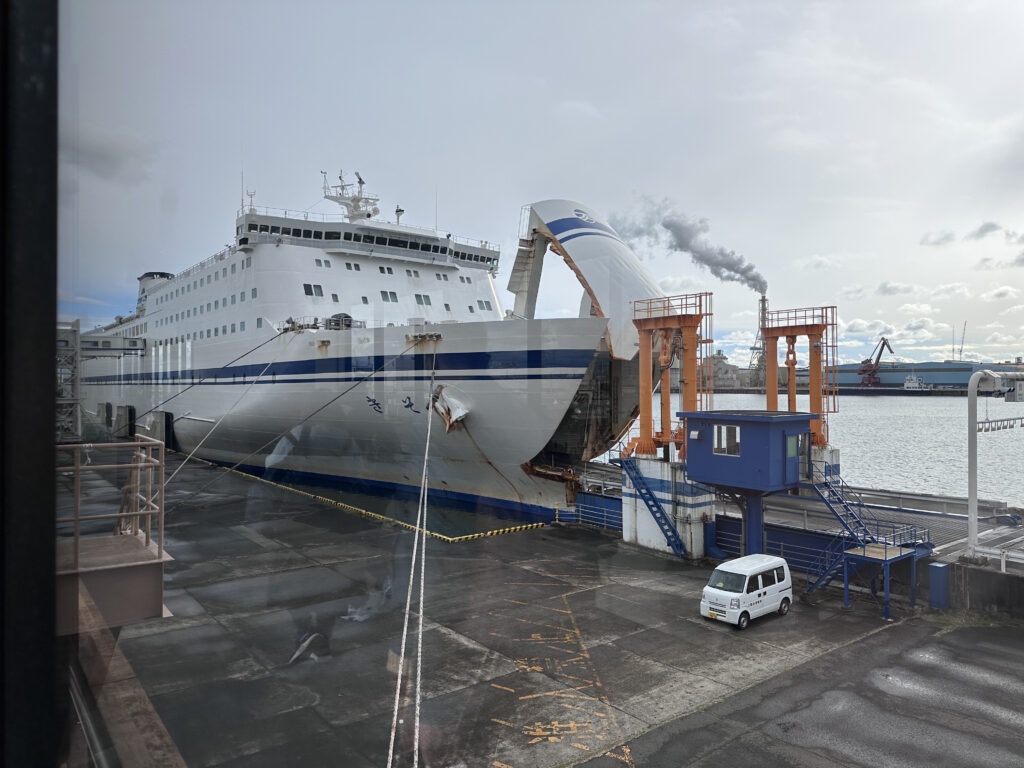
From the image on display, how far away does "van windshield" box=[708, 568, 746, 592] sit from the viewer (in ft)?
30.9

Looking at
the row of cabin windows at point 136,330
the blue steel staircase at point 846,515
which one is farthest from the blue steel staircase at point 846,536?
the row of cabin windows at point 136,330

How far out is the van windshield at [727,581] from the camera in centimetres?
942

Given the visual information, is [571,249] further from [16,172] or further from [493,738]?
[16,172]

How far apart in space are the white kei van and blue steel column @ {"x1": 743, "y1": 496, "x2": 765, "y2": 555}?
1935mm

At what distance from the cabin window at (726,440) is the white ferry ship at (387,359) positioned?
3.82 meters

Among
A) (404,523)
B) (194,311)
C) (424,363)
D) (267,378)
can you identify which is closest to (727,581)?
(404,523)

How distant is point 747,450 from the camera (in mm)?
11625

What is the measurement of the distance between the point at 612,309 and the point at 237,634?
1016 cm

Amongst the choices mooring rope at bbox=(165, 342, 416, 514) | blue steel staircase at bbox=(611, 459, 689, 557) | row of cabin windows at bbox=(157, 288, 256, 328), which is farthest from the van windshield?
row of cabin windows at bbox=(157, 288, 256, 328)

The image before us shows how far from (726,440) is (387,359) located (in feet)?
29.6

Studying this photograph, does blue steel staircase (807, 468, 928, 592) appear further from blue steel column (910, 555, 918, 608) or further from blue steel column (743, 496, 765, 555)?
blue steel column (743, 496, 765, 555)

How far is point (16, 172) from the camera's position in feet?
4.75

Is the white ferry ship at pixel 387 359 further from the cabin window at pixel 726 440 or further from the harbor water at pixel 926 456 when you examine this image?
the harbor water at pixel 926 456

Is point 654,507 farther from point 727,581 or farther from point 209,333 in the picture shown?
point 209,333
